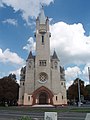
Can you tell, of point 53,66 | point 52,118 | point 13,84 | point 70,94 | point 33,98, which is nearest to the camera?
point 52,118

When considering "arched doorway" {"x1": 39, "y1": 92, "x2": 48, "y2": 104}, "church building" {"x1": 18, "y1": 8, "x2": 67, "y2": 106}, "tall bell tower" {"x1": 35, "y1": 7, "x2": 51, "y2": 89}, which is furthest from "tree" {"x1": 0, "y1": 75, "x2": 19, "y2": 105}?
"tall bell tower" {"x1": 35, "y1": 7, "x2": 51, "y2": 89}

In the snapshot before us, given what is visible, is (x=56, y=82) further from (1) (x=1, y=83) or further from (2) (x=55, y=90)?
(1) (x=1, y=83)

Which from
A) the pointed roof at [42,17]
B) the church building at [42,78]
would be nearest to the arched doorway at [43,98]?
the church building at [42,78]

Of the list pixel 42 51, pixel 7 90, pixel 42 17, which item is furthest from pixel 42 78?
pixel 42 17

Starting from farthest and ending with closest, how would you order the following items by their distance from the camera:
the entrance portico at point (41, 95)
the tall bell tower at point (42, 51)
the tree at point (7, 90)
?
the tree at point (7, 90), the tall bell tower at point (42, 51), the entrance portico at point (41, 95)

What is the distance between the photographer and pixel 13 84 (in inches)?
3206

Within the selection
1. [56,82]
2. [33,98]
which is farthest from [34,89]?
[56,82]

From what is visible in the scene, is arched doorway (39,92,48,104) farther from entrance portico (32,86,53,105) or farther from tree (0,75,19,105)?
tree (0,75,19,105)

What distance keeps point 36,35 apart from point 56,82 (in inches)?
729

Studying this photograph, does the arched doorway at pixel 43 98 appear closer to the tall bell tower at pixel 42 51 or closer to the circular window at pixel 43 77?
the tall bell tower at pixel 42 51

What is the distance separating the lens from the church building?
68.9m

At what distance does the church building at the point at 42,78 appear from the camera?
6894cm

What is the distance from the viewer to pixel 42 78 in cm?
7088

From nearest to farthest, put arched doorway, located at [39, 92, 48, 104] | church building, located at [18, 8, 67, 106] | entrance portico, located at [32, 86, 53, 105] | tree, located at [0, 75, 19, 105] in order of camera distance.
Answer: entrance portico, located at [32, 86, 53, 105] → church building, located at [18, 8, 67, 106] → arched doorway, located at [39, 92, 48, 104] → tree, located at [0, 75, 19, 105]
